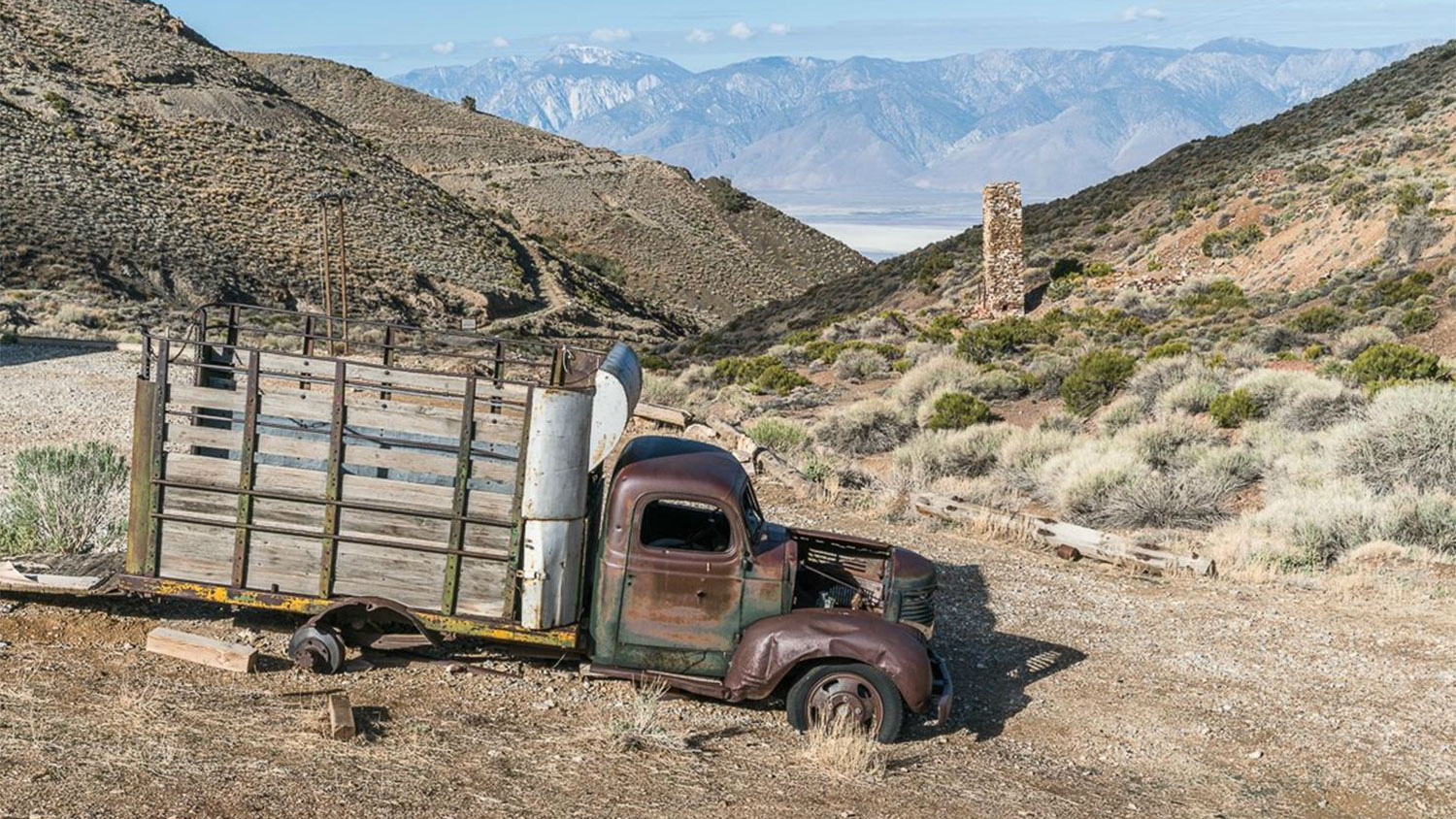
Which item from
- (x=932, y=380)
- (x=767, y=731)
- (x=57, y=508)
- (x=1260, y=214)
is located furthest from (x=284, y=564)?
(x=1260, y=214)

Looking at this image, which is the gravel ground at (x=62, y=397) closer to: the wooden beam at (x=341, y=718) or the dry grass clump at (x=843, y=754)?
the wooden beam at (x=341, y=718)

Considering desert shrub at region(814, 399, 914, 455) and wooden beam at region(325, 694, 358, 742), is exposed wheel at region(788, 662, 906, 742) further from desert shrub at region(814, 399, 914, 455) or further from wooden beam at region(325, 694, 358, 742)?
desert shrub at region(814, 399, 914, 455)

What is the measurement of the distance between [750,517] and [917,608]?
A: 4.17ft

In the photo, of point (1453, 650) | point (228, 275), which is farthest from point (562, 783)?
point (228, 275)

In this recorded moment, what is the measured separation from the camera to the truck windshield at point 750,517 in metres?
8.00

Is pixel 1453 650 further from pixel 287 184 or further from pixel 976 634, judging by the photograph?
pixel 287 184

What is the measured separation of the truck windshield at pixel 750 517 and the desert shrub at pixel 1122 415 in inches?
493

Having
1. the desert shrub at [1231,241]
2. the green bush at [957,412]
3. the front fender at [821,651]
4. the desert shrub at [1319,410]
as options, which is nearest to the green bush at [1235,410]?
the desert shrub at [1319,410]

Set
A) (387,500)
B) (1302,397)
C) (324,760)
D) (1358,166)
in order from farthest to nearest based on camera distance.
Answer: (1358,166), (1302,397), (387,500), (324,760)

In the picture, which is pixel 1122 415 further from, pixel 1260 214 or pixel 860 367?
pixel 1260 214

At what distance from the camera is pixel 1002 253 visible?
37.1 m

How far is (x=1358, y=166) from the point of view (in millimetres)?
40969

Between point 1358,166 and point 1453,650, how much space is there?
115ft

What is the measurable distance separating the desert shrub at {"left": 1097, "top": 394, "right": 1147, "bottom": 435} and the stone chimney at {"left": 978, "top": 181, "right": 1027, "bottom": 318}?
15785 millimetres
